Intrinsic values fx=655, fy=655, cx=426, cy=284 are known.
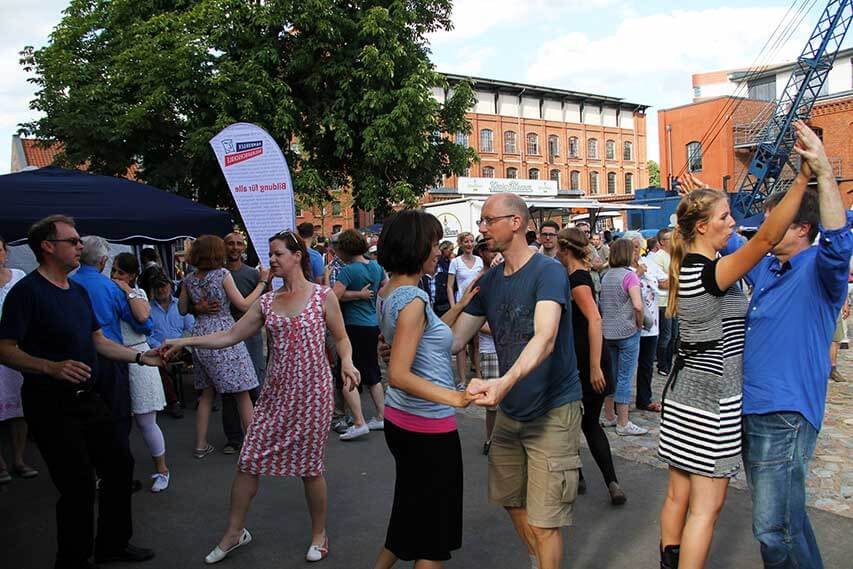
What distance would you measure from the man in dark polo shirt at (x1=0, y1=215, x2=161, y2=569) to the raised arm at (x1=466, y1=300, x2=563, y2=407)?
229cm

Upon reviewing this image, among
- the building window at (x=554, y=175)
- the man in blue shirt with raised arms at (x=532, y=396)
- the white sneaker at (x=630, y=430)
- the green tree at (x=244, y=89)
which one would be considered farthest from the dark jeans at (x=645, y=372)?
the building window at (x=554, y=175)

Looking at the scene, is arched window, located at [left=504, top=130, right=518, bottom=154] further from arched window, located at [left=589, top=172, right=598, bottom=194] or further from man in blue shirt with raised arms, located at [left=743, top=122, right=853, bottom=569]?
man in blue shirt with raised arms, located at [left=743, top=122, right=853, bottom=569]

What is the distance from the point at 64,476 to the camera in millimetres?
3594

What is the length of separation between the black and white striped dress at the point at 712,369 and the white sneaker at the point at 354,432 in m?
4.17

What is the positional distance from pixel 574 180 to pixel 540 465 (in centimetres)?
5994

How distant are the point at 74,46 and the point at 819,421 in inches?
979

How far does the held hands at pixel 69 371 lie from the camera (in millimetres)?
3508

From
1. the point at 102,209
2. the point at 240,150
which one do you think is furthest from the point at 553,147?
the point at 102,209

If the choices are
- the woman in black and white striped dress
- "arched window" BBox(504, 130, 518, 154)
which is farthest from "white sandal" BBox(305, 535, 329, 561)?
"arched window" BBox(504, 130, 518, 154)

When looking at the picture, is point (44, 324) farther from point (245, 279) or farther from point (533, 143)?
point (533, 143)

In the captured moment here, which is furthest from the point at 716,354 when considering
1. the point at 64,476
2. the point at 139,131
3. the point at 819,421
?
the point at 139,131

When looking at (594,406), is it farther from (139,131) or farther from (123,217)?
(139,131)

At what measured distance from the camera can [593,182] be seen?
61.5 m

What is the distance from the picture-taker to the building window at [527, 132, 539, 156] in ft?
A: 185
